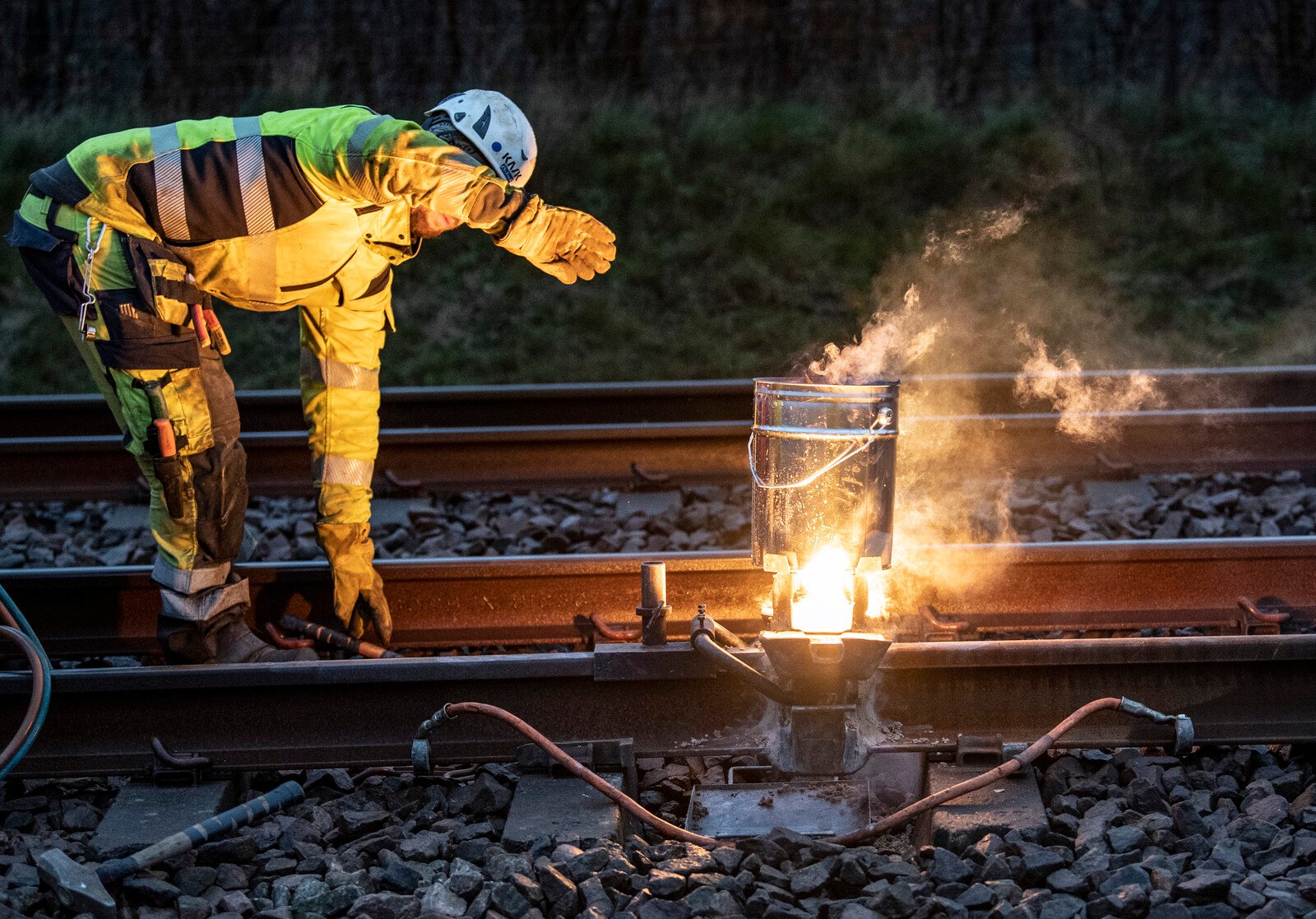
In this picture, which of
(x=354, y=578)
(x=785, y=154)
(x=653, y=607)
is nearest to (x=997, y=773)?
(x=653, y=607)

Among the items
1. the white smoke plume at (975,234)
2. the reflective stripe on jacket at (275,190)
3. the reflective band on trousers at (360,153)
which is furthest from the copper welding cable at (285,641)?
the white smoke plume at (975,234)

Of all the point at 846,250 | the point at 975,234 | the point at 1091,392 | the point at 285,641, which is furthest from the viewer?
the point at 975,234

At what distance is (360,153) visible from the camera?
3.83m

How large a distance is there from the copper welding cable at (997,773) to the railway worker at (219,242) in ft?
5.69

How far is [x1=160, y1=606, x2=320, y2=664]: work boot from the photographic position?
4.32 m

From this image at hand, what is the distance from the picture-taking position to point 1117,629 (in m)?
4.91

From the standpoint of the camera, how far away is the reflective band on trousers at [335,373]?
4617 millimetres

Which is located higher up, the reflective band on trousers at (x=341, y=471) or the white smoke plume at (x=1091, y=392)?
the white smoke plume at (x=1091, y=392)

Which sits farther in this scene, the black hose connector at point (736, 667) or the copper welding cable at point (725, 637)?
the copper welding cable at point (725, 637)

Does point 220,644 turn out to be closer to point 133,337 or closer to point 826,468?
point 133,337

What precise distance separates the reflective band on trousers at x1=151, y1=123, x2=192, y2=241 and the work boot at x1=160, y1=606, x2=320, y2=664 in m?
1.23

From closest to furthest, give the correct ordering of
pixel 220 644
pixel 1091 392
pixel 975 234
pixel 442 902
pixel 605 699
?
pixel 442 902
pixel 605 699
pixel 220 644
pixel 1091 392
pixel 975 234

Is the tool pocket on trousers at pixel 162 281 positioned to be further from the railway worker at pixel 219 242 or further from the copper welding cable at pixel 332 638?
the copper welding cable at pixel 332 638

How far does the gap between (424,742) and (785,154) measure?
10.2 meters
